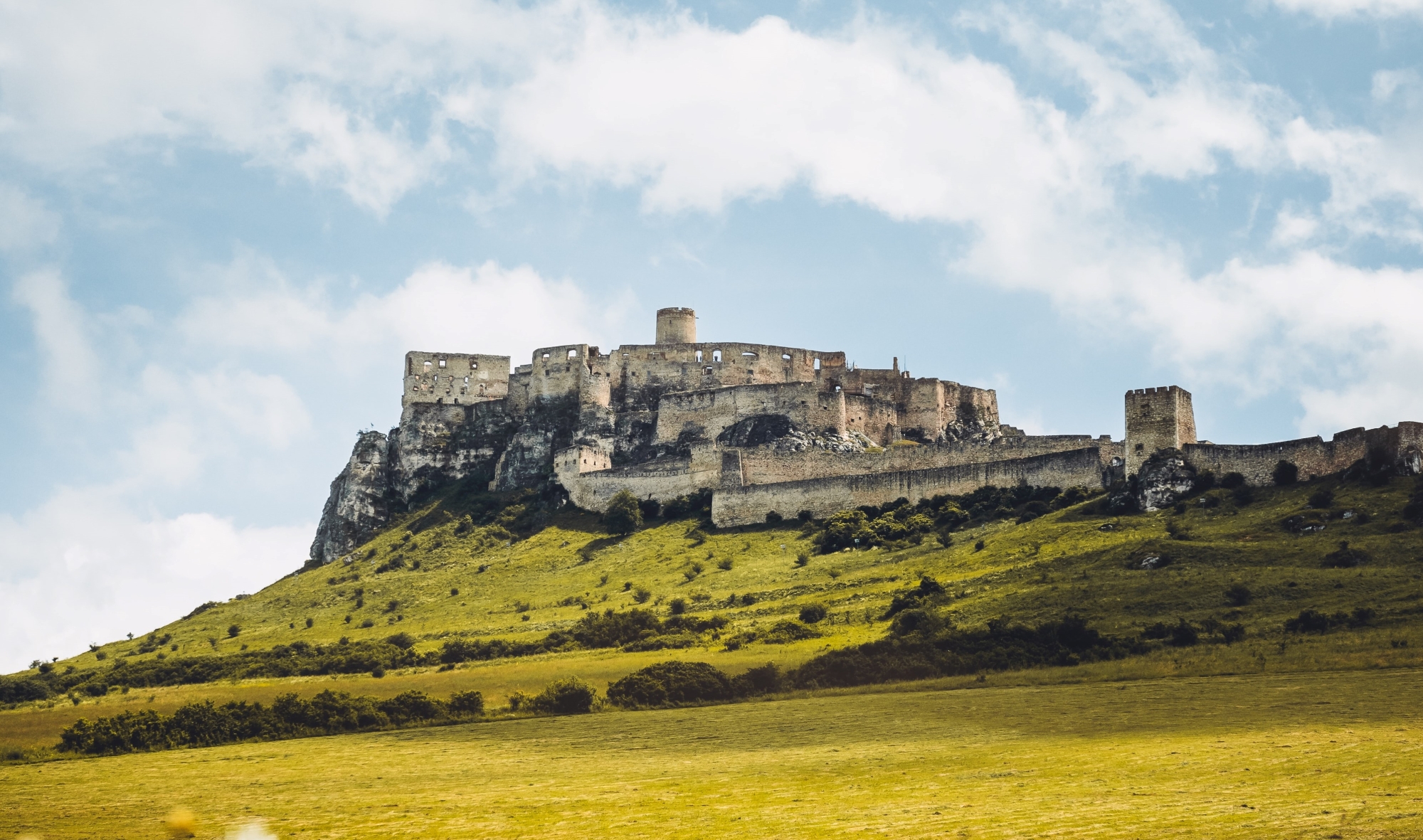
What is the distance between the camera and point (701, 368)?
3762 inches

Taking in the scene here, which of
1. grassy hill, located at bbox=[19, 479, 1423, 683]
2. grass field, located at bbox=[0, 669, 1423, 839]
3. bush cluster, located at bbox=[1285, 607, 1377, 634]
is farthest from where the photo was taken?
grassy hill, located at bbox=[19, 479, 1423, 683]

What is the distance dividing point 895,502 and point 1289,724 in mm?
43095

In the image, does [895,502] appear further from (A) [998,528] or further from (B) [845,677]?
(B) [845,677]

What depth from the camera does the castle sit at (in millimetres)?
75688

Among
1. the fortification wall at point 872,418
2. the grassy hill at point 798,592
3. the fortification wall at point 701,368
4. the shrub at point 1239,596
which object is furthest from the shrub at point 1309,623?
the fortification wall at point 701,368

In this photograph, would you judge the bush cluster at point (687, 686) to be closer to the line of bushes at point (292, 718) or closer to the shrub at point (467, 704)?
the line of bushes at point (292, 718)

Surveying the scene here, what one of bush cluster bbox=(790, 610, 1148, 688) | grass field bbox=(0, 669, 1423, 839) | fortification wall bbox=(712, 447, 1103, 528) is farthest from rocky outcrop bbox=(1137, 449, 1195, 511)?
grass field bbox=(0, 669, 1423, 839)

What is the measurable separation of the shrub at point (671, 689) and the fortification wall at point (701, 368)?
49005 mm

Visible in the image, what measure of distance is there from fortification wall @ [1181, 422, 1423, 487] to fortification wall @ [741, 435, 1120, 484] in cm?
766

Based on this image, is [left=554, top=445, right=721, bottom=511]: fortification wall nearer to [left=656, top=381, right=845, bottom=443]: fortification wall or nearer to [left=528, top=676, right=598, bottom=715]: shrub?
[left=656, top=381, right=845, bottom=443]: fortification wall

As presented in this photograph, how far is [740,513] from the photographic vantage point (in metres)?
77.1

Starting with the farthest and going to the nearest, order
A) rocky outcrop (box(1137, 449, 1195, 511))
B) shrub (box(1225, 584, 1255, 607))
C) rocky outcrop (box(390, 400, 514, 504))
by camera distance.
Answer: rocky outcrop (box(390, 400, 514, 504))
rocky outcrop (box(1137, 449, 1195, 511))
shrub (box(1225, 584, 1255, 607))

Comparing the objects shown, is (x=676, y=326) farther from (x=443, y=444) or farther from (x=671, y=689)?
(x=671, y=689)

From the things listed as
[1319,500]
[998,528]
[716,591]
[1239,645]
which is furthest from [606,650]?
[1319,500]
